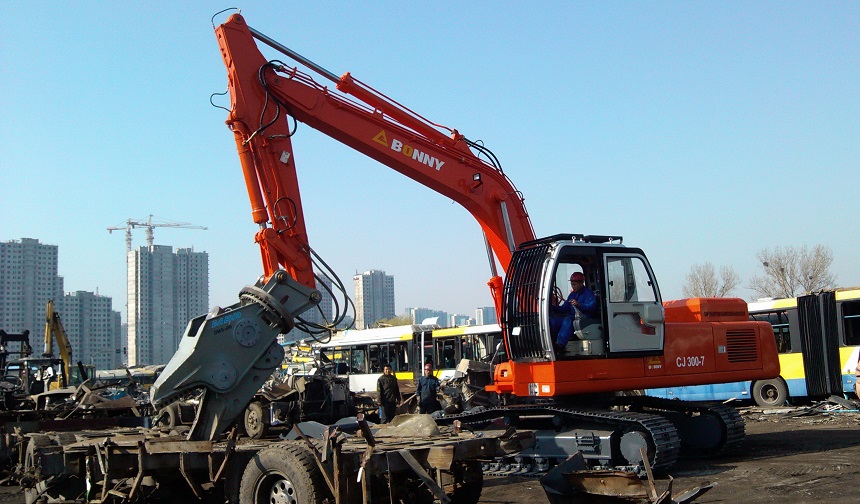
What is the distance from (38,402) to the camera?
15.0 metres

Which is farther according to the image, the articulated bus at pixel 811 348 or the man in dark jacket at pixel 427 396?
the articulated bus at pixel 811 348

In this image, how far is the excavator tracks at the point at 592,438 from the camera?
33.0 ft

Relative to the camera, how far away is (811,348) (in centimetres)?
2073

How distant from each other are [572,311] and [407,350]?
1980 cm

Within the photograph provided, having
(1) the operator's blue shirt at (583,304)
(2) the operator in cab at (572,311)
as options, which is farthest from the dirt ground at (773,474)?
(1) the operator's blue shirt at (583,304)

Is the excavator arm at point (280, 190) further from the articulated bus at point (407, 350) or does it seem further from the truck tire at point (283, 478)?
the articulated bus at point (407, 350)

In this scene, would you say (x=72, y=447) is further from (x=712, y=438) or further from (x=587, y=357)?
(x=712, y=438)

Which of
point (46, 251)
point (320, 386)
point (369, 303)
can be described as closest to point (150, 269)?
point (46, 251)

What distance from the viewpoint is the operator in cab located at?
10273 millimetres

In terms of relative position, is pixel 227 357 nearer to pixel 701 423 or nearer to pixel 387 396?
pixel 701 423

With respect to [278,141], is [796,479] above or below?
below

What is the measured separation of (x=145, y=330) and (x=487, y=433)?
3892 inches

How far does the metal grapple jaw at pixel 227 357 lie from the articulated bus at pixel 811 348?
14.0 metres

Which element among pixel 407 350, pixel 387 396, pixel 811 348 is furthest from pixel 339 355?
pixel 811 348
